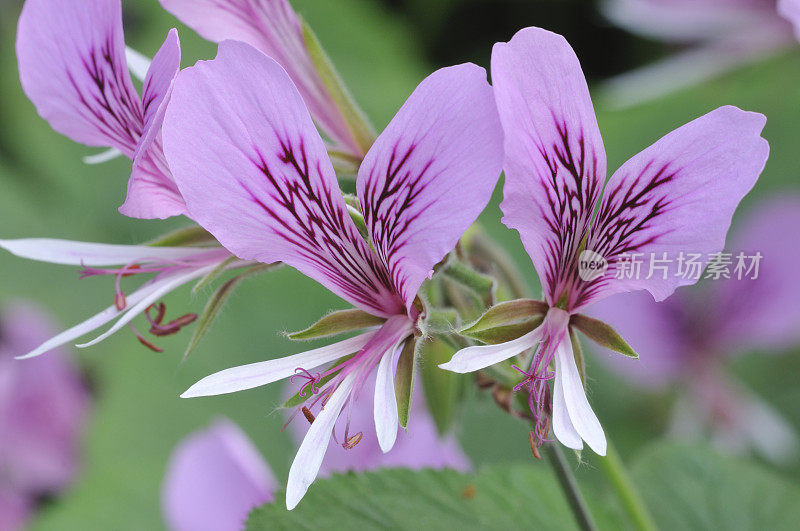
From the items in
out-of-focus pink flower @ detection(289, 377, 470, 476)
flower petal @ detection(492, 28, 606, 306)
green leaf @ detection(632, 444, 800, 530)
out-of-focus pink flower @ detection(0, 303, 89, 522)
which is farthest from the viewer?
out-of-focus pink flower @ detection(0, 303, 89, 522)

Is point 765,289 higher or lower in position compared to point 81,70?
lower

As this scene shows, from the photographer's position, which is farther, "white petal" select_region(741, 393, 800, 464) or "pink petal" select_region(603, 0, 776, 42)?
"pink petal" select_region(603, 0, 776, 42)

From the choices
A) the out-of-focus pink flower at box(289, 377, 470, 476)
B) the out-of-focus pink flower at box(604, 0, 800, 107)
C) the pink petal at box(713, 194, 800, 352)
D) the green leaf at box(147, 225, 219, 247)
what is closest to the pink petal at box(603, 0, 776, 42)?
the out-of-focus pink flower at box(604, 0, 800, 107)

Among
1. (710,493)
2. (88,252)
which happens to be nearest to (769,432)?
(710,493)

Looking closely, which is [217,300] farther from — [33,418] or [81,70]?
[33,418]

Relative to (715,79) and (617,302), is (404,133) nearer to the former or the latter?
(617,302)

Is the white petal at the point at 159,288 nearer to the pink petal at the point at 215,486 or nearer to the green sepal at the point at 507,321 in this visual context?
the green sepal at the point at 507,321

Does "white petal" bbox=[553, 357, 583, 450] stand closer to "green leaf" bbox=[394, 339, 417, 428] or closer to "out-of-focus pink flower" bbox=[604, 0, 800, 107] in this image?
"green leaf" bbox=[394, 339, 417, 428]

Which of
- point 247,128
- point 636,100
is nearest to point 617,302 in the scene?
point 636,100
